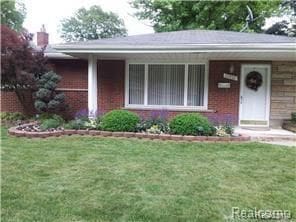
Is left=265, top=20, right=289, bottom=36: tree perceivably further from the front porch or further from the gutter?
the gutter

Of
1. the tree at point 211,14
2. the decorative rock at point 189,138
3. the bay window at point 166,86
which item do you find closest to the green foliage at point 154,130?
the decorative rock at point 189,138

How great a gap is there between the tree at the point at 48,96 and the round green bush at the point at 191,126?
3911 mm

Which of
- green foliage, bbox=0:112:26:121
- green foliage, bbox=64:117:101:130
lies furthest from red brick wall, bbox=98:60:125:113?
green foliage, bbox=0:112:26:121

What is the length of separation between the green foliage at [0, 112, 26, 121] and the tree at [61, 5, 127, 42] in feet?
93.7

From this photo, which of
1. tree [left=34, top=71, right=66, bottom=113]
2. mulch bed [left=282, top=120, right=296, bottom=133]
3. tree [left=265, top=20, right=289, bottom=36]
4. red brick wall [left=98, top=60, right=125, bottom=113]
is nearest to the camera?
mulch bed [left=282, top=120, right=296, bottom=133]

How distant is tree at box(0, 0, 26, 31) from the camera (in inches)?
1112

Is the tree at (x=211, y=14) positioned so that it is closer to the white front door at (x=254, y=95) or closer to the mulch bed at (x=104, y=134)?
Answer: the white front door at (x=254, y=95)

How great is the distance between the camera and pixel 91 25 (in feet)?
129

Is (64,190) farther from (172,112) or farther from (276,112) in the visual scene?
(276,112)

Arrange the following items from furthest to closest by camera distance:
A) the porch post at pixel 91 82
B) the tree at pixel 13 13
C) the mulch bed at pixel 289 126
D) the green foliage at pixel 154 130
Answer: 1. the tree at pixel 13 13
2. the porch post at pixel 91 82
3. the mulch bed at pixel 289 126
4. the green foliage at pixel 154 130

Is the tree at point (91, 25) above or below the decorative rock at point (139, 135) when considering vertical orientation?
above

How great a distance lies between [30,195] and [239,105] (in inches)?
307

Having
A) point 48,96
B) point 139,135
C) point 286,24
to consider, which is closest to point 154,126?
point 139,135

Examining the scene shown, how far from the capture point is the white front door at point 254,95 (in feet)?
33.7
